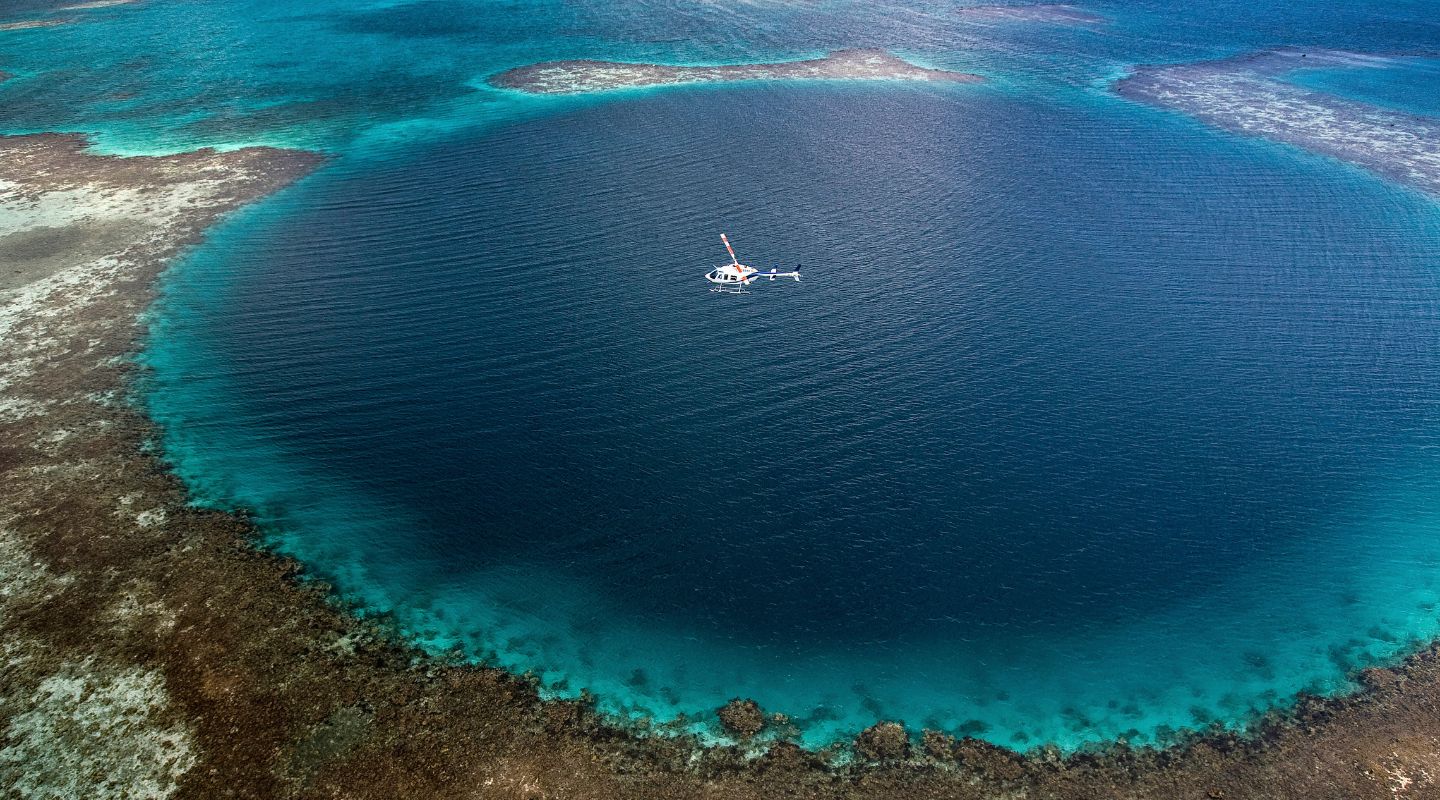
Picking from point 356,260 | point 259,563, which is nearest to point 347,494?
point 259,563

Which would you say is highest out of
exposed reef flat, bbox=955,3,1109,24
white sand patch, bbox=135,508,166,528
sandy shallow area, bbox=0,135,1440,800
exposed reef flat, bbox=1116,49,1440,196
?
exposed reef flat, bbox=955,3,1109,24

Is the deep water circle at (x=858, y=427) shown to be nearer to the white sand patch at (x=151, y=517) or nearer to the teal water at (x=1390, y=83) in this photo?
the white sand patch at (x=151, y=517)

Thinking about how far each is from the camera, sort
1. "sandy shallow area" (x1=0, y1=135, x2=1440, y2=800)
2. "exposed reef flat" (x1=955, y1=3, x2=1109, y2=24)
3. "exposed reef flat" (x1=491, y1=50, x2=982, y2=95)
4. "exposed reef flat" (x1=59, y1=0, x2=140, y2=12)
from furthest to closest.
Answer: "exposed reef flat" (x1=59, y1=0, x2=140, y2=12), "exposed reef flat" (x1=955, y1=3, x2=1109, y2=24), "exposed reef flat" (x1=491, y1=50, x2=982, y2=95), "sandy shallow area" (x1=0, y1=135, x2=1440, y2=800)

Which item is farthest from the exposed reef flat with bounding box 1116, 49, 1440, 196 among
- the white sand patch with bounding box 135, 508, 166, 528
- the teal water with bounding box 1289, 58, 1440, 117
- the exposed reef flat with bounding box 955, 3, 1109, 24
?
the white sand patch with bounding box 135, 508, 166, 528

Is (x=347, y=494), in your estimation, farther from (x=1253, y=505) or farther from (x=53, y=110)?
(x=53, y=110)

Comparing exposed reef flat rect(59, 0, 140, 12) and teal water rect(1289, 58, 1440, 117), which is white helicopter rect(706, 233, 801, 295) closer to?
teal water rect(1289, 58, 1440, 117)

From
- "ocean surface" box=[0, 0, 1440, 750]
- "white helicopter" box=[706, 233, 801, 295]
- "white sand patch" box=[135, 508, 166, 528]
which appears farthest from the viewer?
"white helicopter" box=[706, 233, 801, 295]
